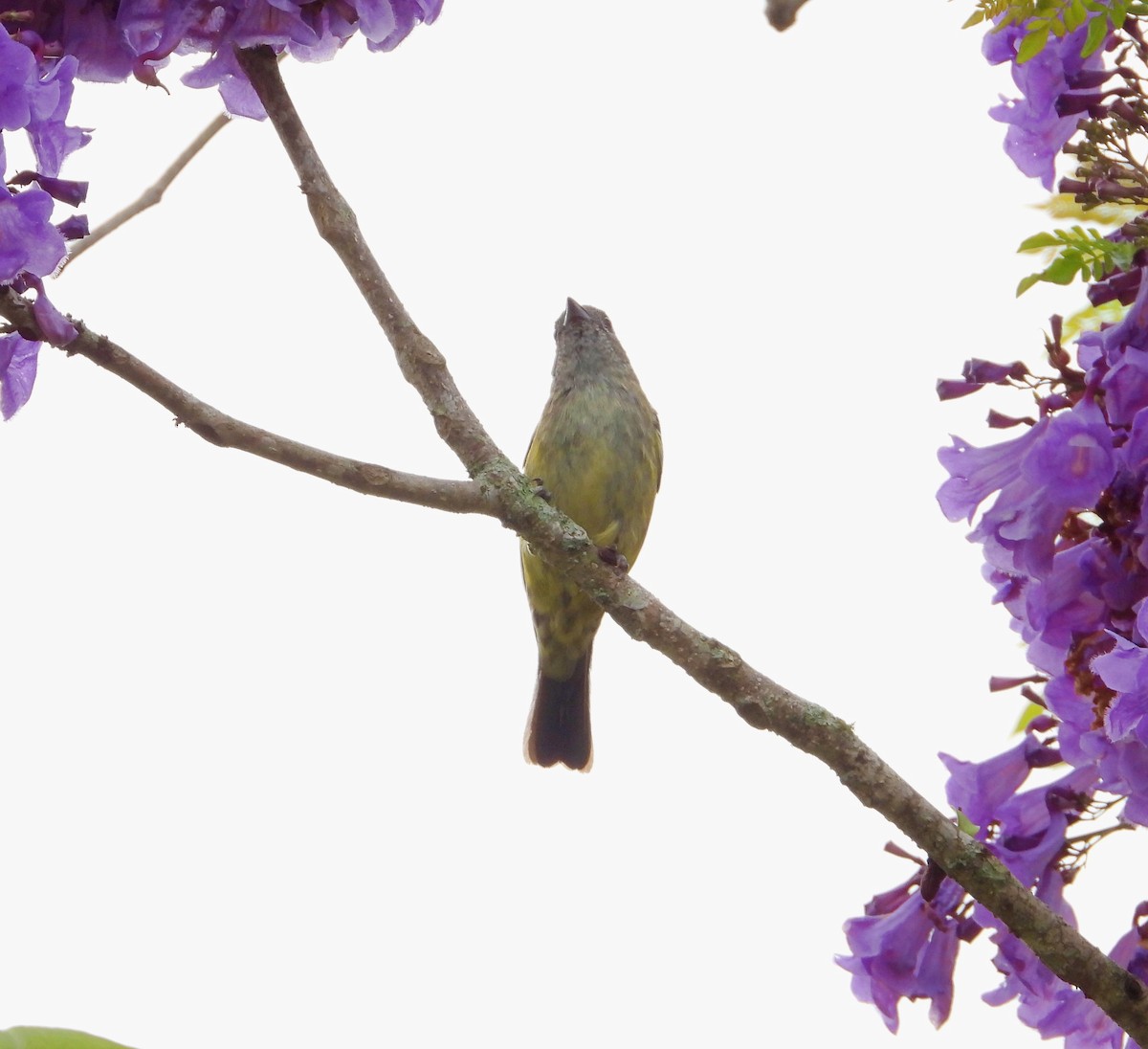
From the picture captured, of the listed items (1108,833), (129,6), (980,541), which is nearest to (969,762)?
(1108,833)

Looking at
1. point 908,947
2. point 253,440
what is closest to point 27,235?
point 253,440

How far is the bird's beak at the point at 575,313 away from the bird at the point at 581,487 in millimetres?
60

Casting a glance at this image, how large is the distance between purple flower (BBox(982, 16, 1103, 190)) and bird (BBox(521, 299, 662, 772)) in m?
3.98

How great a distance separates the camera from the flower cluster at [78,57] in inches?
79.8

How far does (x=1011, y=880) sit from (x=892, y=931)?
309 mm

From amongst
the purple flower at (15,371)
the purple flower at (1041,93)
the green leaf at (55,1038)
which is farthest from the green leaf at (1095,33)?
the green leaf at (55,1038)

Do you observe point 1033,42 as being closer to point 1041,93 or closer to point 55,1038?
point 1041,93

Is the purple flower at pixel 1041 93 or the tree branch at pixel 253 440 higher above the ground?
the purple flower at pixel 1041 93

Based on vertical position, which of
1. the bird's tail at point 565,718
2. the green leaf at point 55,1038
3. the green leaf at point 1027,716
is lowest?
the green leaf at point 55,1038

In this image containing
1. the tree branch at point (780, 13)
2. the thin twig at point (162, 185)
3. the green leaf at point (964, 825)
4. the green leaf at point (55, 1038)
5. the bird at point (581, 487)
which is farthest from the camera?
the bird at point (581, 487)

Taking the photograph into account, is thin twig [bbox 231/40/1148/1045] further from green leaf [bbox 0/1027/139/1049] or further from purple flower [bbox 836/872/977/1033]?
green leaf [bbox 0/1027/139/1049]

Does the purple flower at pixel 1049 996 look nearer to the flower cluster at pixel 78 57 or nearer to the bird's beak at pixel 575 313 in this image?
the flower cluster at pixel 78 57

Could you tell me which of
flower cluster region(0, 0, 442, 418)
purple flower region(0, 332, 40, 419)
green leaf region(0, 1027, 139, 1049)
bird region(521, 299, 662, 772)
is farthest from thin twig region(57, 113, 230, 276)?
bird region(521, 299, 662, 772)

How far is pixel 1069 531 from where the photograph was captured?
7.75 feet
